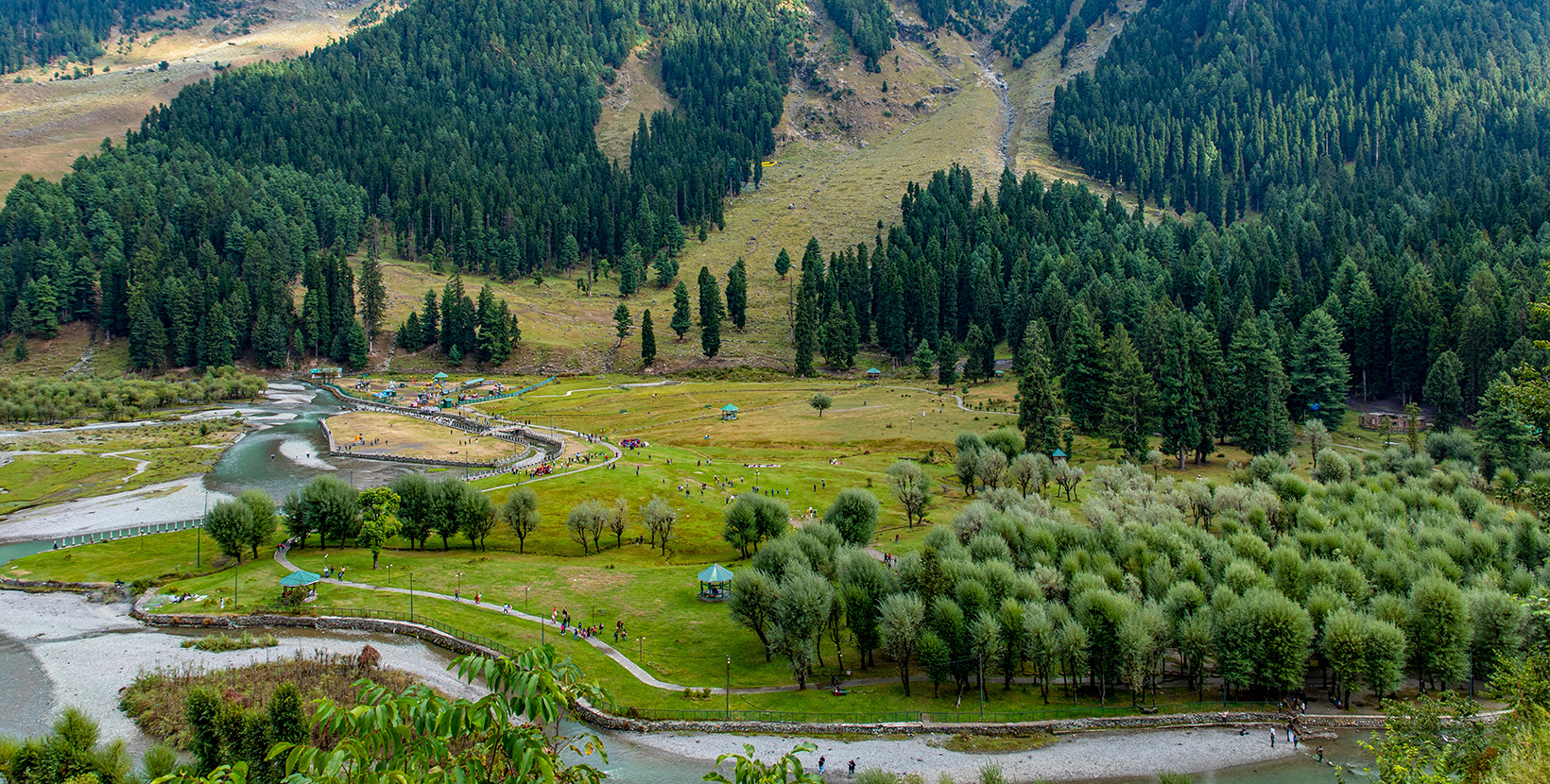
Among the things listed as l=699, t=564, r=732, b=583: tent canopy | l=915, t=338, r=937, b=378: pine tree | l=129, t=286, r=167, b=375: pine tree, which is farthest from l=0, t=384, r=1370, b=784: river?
l=915, t=338, r=937, b=378: pine tree

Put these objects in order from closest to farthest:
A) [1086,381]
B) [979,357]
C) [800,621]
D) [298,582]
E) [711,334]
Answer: [800,621], [298,582], [1086,381], [979,357], [711,334]

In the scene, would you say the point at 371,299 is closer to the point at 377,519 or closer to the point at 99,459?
the point at 99,459

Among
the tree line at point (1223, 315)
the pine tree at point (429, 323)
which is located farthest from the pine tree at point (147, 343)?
the tree line at point (1223, 315)

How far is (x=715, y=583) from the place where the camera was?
70000 millimetres

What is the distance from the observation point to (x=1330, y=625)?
178 ft

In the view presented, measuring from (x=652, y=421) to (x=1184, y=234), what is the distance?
441 ft

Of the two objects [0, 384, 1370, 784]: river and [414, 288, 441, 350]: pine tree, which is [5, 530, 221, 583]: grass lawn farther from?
[414, 288, 441, 350]: pine tree

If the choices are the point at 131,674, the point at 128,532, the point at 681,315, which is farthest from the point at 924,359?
the point at 131,674

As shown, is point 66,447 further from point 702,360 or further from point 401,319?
point 702,360

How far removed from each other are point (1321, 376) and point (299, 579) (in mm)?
132511

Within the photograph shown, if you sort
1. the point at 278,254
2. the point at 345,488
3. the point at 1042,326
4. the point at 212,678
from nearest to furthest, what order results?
1. the point at 212,678
2. the point at 345,488
3. the point at 1042,326
4. the point at 278,254

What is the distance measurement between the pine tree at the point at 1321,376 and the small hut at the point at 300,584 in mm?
128396

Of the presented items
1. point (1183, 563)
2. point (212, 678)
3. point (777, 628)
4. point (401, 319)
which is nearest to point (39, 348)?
point (401, 319)

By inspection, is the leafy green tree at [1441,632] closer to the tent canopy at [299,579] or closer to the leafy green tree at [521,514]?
the leafy green tree at [521,514]
